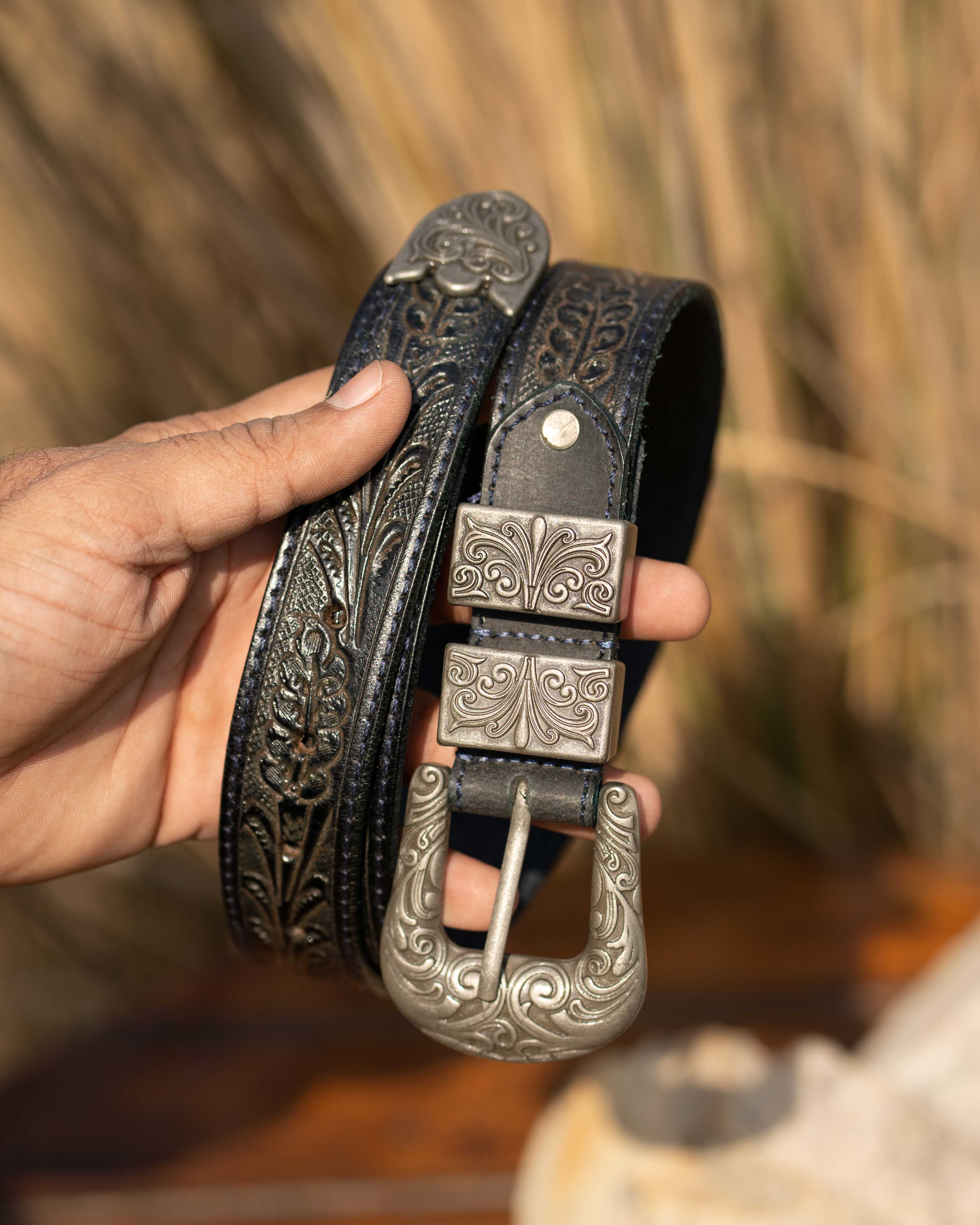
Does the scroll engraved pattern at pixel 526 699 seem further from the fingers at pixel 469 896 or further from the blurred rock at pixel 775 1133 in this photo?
the blurred rock at pixel 775 1133

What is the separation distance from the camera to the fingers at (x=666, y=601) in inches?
36.5

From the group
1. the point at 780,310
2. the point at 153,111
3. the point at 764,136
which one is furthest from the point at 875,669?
the point at 153,111

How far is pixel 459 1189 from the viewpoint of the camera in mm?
1292

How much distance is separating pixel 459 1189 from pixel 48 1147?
0.60m

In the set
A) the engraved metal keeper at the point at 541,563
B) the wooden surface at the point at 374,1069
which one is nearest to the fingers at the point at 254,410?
the engraved metal keeper at the point at 541,563

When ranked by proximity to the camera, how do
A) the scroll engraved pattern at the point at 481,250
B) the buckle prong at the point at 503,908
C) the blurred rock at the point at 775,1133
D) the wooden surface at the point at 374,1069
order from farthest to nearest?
the wooden surface at the point at 374,1069
the blurred rock at the point at 775,1133
the scroll engraved pattern at the point at 481,250
the buckle prong at the point at 503,908

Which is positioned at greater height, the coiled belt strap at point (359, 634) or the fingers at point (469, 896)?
→ the coiled belt strap at point (359, 634)

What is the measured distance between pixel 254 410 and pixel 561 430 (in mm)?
339

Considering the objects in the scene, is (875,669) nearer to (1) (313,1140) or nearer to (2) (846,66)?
(2) (846,66)

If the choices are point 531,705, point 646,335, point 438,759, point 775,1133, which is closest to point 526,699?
point 531,705

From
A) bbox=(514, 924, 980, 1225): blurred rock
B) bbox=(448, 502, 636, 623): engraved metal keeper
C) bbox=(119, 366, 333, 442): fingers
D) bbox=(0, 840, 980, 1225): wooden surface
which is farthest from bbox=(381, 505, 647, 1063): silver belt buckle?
bbox=(0, 840, 980, 1225): wooden surface

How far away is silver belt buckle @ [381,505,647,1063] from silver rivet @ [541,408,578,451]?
0.07 meters

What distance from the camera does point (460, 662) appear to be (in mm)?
773

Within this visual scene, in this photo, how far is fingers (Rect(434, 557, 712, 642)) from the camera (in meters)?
0.93
